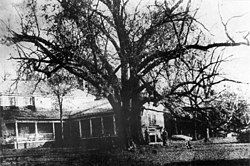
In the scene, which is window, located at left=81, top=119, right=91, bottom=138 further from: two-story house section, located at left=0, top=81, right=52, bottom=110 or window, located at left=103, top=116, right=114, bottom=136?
two-story house section, located at left=0, top=81, right=52, bottom=110

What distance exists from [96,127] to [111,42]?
73.1 inches

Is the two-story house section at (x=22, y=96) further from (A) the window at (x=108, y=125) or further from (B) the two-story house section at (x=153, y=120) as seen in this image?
(B) the two-story house section at (x=153, y=120)

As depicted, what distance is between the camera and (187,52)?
817 cm

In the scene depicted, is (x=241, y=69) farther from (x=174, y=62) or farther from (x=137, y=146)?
(x=137, y=146)

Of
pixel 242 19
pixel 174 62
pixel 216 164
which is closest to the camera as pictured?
pixel 242 19

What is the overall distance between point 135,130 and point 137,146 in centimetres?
37

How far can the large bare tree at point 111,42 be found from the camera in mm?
7973

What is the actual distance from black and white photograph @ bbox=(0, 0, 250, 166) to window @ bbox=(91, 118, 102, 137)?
0.07 ft

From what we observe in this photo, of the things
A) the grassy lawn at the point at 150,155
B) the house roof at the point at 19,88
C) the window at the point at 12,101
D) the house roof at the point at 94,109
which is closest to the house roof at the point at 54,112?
the house roof at the point at 94,109

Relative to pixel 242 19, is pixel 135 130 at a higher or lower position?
lower

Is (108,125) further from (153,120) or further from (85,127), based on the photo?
(153,120)

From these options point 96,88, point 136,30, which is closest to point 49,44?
point 96,88

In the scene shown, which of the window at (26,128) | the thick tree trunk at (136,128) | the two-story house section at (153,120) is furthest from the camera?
the thick tree trunk at (136,128)

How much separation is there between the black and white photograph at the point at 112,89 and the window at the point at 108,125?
0.08 ft
